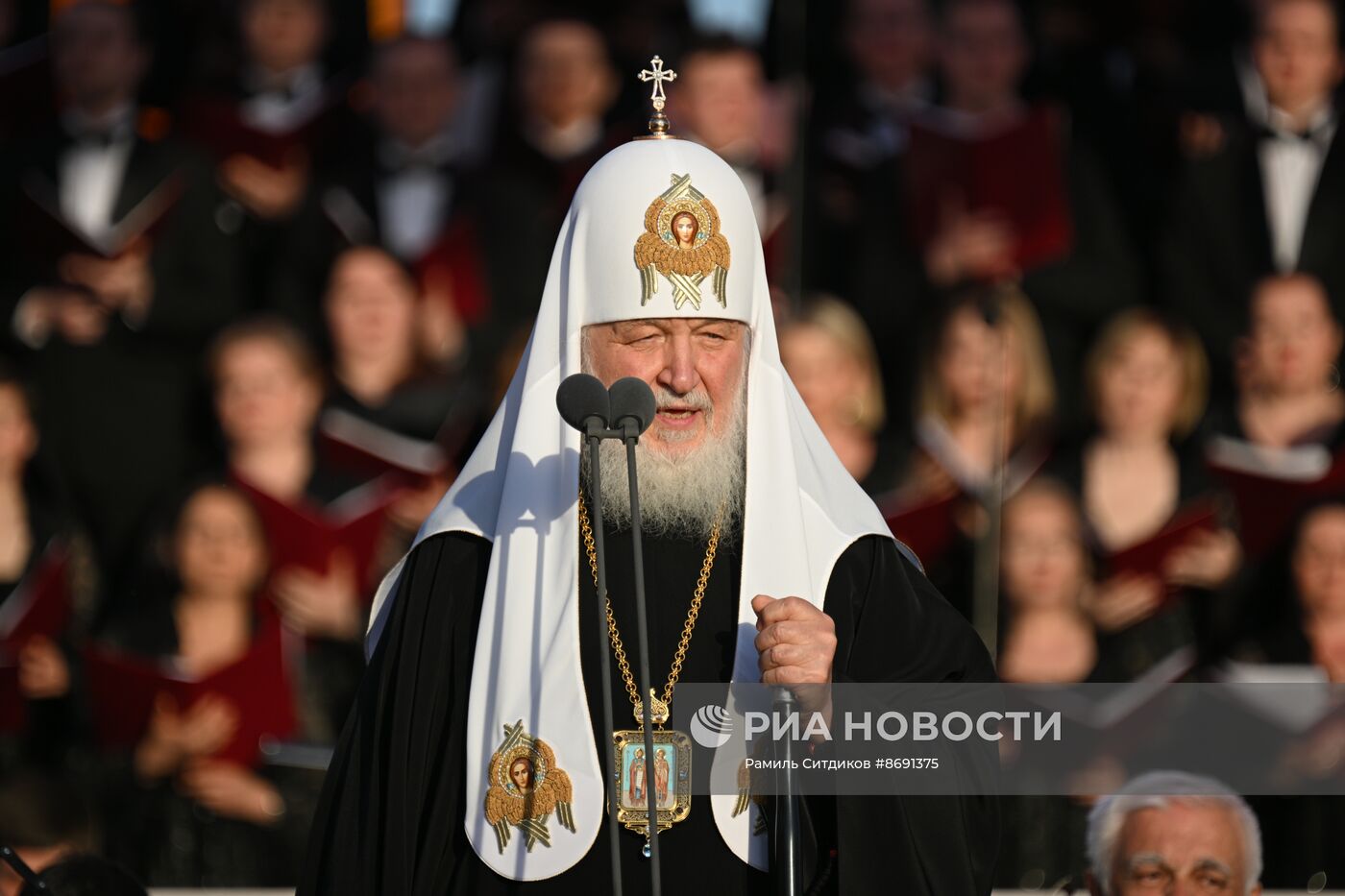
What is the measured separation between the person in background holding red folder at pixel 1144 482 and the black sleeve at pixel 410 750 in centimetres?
388

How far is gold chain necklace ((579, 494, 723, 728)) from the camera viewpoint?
4363 millimetres

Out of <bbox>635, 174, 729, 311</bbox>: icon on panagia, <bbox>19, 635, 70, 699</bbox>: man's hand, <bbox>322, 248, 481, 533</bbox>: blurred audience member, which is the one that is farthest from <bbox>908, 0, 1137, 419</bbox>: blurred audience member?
<bbox>635, 174, 729, 311</bbox>: icon on panagia

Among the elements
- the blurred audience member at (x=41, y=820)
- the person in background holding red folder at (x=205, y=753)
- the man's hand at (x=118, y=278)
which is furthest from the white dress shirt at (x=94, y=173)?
the blurred audience member at (x=41, y=820)

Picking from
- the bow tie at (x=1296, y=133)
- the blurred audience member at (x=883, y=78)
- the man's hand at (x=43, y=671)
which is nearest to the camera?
the man's hand at (x=43, y=671)

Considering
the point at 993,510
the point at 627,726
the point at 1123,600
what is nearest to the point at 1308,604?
the point at 1123,600

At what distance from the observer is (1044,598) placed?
7.73m

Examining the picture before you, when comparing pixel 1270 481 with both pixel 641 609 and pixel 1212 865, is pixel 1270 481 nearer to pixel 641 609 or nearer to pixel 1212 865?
pixel 1212 865

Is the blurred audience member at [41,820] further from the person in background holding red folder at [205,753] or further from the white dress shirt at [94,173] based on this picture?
the white dress shirt at [94,173]

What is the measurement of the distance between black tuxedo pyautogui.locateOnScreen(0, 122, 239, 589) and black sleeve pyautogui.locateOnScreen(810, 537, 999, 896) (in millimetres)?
4466

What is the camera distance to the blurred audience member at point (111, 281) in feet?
27.3

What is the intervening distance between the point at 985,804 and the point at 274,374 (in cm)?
456

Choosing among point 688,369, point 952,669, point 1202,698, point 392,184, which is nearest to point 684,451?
point 688,369

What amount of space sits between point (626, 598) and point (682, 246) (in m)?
0.76

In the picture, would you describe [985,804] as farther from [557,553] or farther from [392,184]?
[392,184]
